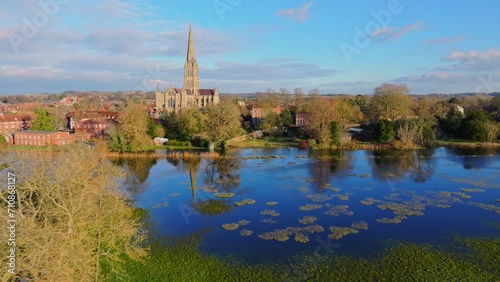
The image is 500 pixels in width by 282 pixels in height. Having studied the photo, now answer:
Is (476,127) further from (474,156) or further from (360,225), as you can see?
(360,225)

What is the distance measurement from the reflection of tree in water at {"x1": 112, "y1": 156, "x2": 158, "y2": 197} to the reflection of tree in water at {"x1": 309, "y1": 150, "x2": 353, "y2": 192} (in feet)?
46.3

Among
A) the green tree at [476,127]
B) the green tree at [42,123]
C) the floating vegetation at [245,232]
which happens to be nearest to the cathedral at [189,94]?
the green tree at [42,123]

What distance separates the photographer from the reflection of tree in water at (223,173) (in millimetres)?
28292

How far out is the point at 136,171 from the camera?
109ft

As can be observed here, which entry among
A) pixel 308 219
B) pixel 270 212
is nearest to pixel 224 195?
pixel 270 212

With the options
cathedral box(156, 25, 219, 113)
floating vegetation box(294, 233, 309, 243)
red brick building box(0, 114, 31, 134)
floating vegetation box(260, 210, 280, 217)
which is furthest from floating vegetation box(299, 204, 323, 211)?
cathedral box(156, 25, 219, 113)

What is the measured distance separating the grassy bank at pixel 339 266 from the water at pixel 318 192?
0.83 metres

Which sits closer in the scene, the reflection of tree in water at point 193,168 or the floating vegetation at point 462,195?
the floating vegetation at point 462,195

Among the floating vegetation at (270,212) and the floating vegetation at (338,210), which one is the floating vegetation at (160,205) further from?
the floating vegetation at (338,210)

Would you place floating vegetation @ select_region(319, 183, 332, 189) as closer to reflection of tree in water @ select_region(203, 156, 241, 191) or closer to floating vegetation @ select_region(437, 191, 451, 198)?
reflection of tree in water @ select_region(203, 156, 241, 191)

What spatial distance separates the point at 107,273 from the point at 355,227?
1230cm

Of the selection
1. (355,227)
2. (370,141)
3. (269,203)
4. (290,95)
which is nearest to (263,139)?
(370,141)

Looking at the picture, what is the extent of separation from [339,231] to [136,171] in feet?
71.9

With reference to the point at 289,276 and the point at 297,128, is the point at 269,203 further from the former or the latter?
the point at 297,128
